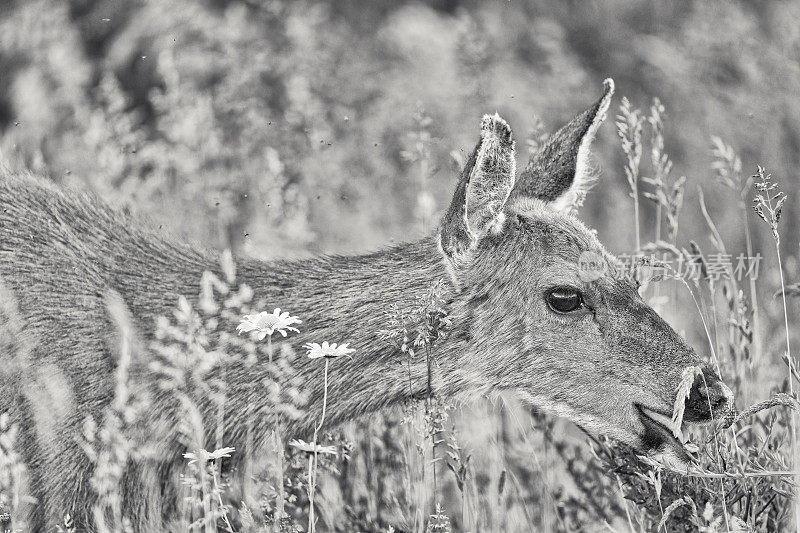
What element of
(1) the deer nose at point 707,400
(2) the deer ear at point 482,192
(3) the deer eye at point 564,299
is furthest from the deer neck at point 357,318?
(1) the deer nose at point 707,400

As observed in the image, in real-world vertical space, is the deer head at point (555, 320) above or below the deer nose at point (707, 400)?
above

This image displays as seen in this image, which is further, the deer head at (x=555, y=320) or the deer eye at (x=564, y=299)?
the deer eye at (x=564, y=299)

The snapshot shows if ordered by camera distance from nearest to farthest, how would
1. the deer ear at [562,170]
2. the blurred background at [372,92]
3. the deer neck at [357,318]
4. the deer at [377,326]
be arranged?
the deer at [377,326]
the deer neck at [357,318]
the deer ear at [562,170]
the blurred background at [372,92]

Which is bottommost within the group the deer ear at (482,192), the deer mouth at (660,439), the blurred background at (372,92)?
the deer mouth at (660,439)

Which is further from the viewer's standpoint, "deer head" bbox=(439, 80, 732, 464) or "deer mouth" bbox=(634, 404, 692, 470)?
"deer head" bbox=(439, 80, 732, 464)

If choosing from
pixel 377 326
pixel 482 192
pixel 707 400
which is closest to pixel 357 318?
pixel 377 326

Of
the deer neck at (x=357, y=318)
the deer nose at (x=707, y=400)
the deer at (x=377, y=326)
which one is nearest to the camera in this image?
the deer nose at (x=707, y=400)

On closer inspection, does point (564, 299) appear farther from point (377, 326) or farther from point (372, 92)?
point (372, 92)

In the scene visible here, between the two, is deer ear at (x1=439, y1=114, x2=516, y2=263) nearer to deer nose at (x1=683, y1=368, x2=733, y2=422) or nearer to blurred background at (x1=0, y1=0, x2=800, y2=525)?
deer nose at (x1=683, y1=368, x2=733, y2=422)

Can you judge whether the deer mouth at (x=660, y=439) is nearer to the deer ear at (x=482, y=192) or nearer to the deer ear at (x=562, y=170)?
the deer ear at (x=482, y=192)

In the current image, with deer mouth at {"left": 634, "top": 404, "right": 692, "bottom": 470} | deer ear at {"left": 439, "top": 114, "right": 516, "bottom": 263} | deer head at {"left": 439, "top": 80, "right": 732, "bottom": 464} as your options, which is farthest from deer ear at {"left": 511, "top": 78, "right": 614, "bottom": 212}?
deer mouth at {"left": 634, "top": 404, "right": 692, "bottom": 470}

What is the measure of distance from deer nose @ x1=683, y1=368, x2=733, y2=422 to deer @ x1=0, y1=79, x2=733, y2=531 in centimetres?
3

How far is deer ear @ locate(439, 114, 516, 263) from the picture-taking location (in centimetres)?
360

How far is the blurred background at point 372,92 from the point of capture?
6.82 meters
